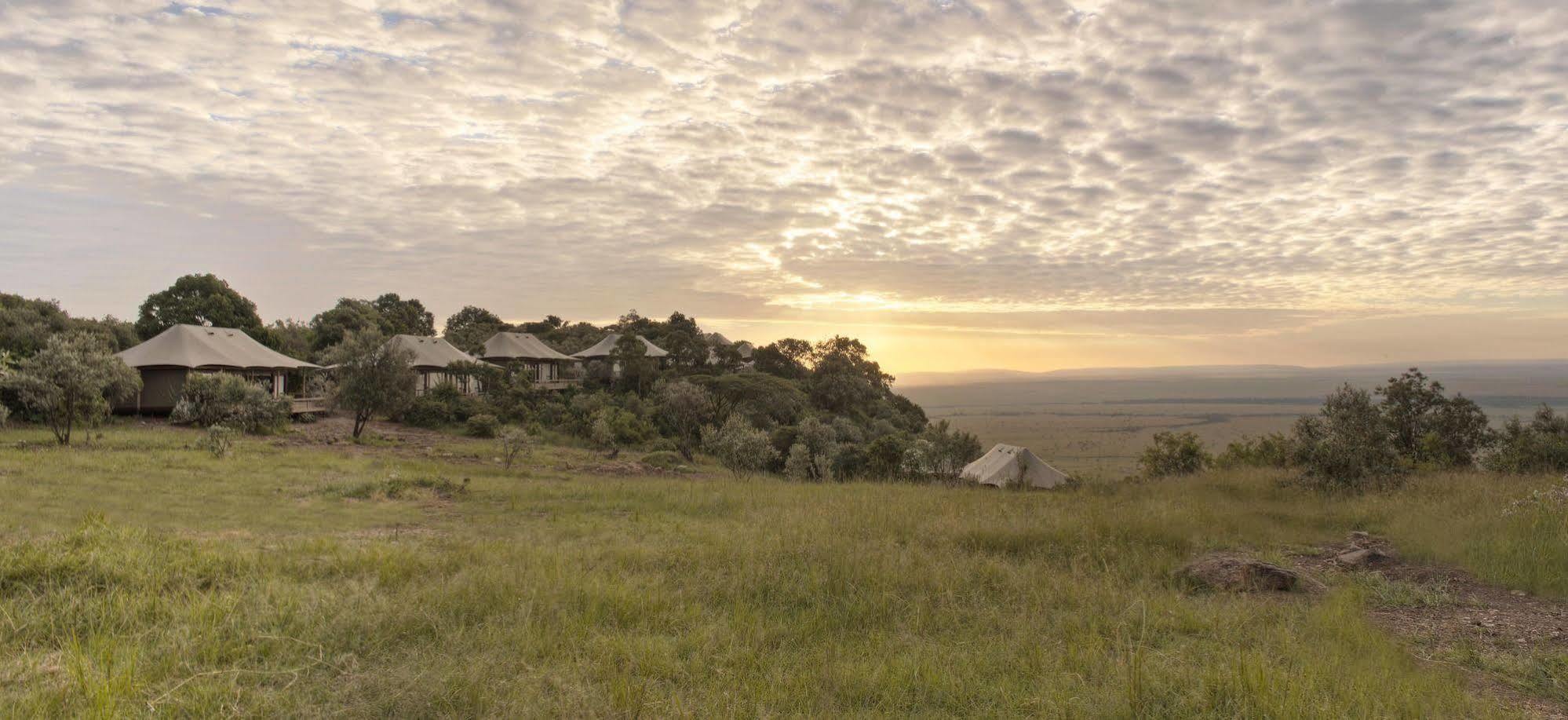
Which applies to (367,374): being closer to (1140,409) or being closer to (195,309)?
(195,309)

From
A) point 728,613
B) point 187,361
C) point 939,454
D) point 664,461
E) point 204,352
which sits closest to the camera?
point 728,613

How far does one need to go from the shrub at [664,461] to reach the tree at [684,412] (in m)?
10.2

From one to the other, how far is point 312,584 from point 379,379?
24.9 meters

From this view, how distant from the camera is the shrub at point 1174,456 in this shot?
72.8ft

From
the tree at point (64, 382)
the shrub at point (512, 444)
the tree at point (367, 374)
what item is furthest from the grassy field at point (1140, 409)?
the tree at point (64, 382)

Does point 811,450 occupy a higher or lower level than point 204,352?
lower

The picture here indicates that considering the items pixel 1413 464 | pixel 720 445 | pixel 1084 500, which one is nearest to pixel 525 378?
pixel 720 445

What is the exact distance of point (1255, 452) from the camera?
22531 mm

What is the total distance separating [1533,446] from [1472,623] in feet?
43.6

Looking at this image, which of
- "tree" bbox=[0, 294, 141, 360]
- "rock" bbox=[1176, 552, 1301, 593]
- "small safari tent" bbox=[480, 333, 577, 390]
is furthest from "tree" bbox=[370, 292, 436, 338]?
"rock" bbox=[1176, 552, 1301, 593]

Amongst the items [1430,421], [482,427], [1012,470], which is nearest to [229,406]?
[482,427]

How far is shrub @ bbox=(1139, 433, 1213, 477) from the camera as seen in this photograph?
874 inches

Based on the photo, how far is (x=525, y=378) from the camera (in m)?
42.7

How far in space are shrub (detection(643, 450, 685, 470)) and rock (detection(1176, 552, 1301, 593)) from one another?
19244mm
